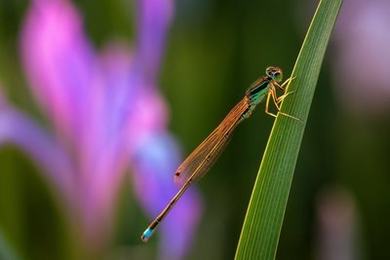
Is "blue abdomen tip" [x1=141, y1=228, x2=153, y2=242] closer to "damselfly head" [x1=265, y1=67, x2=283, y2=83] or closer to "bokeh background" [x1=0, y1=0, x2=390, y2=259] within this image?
"damselfly head" [x1=265, y1=67, x2=283, y2=83]

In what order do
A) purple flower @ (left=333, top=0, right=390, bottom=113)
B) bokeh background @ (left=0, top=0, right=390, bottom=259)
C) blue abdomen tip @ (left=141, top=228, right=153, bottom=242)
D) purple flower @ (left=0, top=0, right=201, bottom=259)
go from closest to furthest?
blue abdomen tip @ (left=141, top=228, right=153, bottom=242)
purple flower @ (left=0, top=0, right=201, bottom=259)
bokeh background @ (left=0, top=0, right=390, bottom=259)
purple flower @ (left=333, top=0, right=390, bottom=113)

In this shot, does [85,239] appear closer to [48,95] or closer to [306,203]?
[48,95]

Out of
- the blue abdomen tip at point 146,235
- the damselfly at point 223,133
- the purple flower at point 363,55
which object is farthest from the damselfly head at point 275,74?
the purple flower at point 363,55

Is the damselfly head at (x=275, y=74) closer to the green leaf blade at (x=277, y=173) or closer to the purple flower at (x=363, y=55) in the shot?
the green leaf blade at (x=277, y=173)

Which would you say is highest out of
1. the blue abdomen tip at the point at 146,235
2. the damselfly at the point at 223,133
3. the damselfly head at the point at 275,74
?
the damselfly head at the point at 275,74

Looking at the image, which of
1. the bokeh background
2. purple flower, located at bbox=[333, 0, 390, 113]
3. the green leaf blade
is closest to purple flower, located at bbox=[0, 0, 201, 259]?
the bokeh background

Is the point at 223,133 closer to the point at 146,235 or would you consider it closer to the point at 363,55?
the point at 146,235
